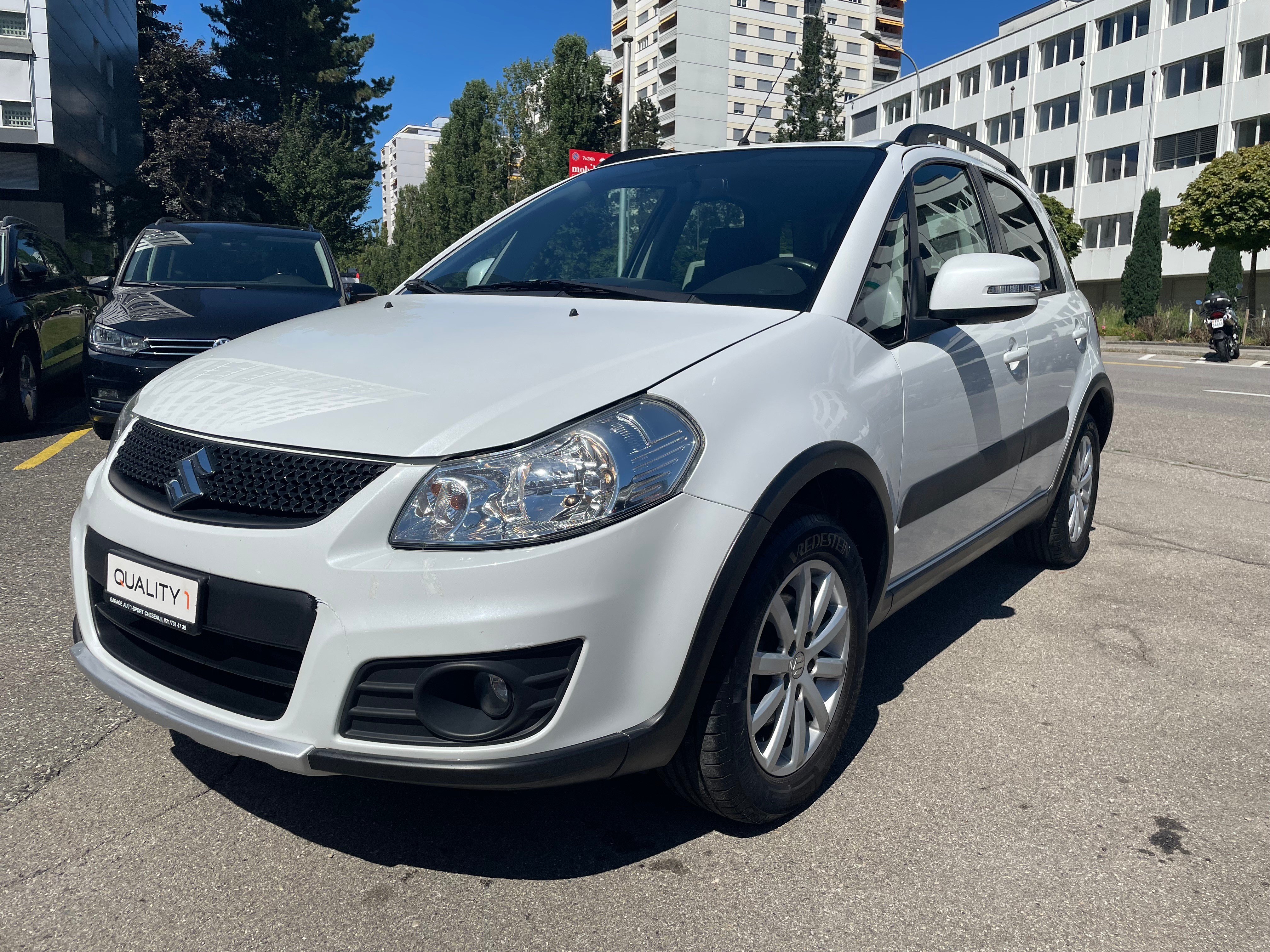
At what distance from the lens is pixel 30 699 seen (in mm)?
3049

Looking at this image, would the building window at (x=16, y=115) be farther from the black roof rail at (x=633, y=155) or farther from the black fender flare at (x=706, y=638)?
the black fender flare at (x=706, y=638)

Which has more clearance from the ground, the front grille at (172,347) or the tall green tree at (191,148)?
the tall green tree at (191,148)

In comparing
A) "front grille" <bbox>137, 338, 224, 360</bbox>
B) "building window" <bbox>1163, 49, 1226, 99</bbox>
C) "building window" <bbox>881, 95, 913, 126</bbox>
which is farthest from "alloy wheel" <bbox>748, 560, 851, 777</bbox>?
"building window" <bbox>881, 95, 913, 126</bbox>

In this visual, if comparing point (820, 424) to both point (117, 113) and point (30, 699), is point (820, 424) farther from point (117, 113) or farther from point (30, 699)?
point (117, 113)

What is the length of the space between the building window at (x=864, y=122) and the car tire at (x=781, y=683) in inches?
2833

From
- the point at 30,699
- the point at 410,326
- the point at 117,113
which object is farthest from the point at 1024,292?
the point at 117,113

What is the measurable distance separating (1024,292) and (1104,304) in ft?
143

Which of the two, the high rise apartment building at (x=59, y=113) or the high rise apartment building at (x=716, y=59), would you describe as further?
the high rise apartment building at (x=716, y=59)

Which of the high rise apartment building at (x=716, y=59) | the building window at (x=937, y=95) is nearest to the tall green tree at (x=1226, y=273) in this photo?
the building window at (x=937, y=95)

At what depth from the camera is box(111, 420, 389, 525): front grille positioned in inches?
78.5

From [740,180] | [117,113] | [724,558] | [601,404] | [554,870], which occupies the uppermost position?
[117,113]

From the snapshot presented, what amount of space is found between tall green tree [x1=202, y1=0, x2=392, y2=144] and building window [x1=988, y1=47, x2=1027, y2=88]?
35081 mm

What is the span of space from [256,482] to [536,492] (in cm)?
58

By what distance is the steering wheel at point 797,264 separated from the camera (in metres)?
2.77
